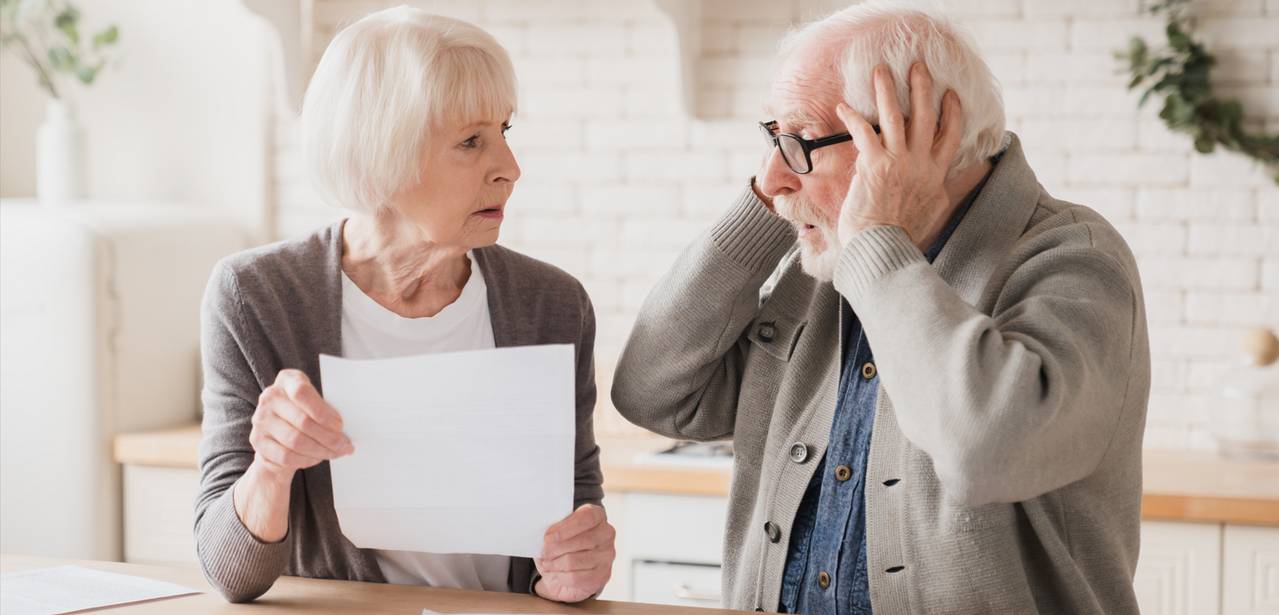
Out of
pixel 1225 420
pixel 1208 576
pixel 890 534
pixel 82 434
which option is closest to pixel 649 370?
pixel 890 534

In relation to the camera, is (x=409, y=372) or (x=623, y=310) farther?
(x=623, y=310)

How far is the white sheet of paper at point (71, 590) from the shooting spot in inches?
58.0

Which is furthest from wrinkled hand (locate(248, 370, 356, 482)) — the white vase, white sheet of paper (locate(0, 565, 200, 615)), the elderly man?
the white vase

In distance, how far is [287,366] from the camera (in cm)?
168

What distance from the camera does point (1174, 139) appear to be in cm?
288

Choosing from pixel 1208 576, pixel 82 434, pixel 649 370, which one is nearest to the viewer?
pixel 649 370

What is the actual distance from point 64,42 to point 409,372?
2.64 m

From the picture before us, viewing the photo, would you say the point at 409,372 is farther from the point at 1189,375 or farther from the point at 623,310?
the point at 1189,375

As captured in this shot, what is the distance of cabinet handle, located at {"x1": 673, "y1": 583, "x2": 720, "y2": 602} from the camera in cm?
266

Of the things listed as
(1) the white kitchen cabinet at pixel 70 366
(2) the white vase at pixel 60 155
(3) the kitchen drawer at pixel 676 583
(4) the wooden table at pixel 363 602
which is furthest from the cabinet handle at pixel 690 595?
(2) the white vase at pixel 60 155

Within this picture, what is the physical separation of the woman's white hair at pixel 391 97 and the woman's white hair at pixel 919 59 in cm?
44

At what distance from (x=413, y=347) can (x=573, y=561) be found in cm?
41

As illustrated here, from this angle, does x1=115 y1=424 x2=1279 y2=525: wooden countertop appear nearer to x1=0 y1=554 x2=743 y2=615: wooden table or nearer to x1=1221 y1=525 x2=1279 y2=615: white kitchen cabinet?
x1=1221 y1=525 x2=1279 y2=615: white kitchen cabinet

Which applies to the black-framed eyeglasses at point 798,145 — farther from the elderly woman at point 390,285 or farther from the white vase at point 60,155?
the white vase at point 60,155
